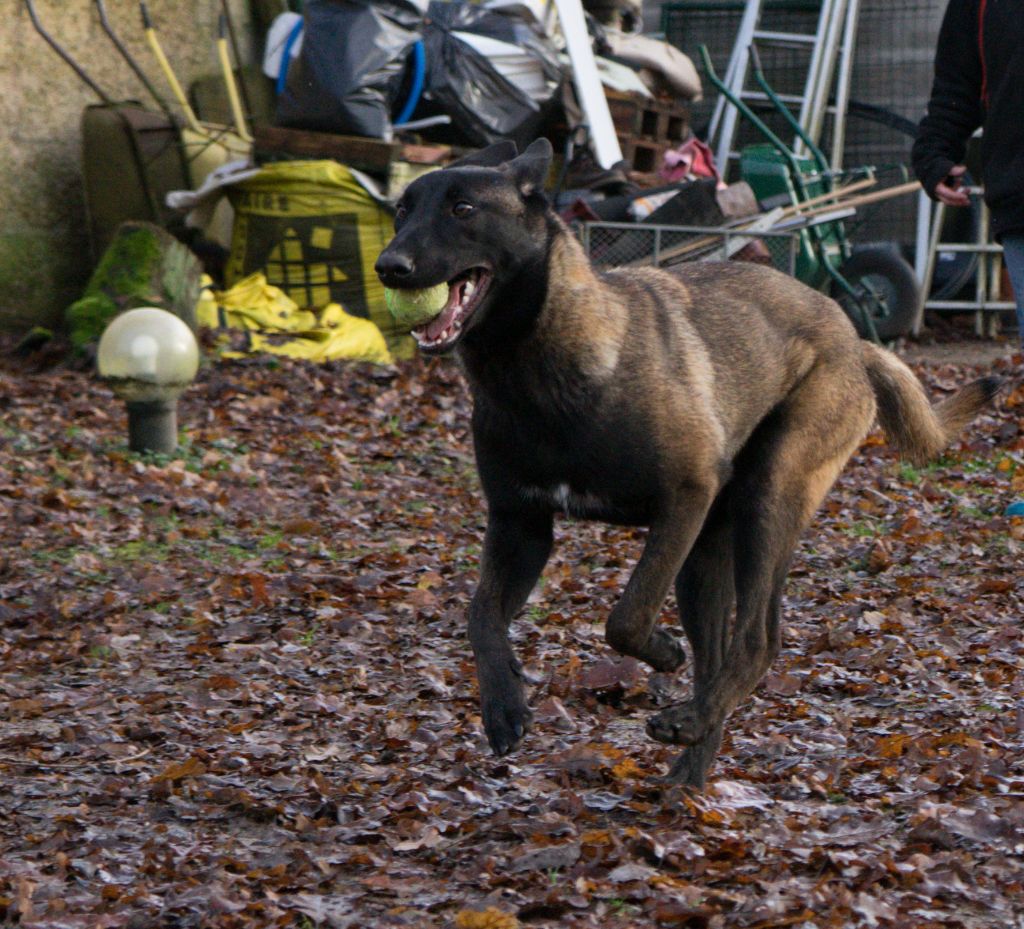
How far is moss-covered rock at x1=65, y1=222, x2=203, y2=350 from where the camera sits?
10.2 m

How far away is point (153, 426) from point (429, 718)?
162 inches

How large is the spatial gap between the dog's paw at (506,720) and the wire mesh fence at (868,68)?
1123 cm

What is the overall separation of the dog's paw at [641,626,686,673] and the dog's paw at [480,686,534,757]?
40 cm

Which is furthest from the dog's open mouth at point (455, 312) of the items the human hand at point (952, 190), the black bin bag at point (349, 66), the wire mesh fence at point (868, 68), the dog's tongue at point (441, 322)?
the wire mesh fence at point (868, 68)

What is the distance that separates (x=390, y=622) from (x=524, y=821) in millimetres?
2272

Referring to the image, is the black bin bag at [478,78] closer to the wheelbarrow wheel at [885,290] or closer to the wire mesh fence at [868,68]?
the wheelbarrow wheel at [885,290]

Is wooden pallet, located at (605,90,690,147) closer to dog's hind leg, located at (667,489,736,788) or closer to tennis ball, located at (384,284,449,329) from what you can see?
dog's hind leg, located at (667,489,736,788)

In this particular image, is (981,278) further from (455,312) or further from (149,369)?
(455,312)

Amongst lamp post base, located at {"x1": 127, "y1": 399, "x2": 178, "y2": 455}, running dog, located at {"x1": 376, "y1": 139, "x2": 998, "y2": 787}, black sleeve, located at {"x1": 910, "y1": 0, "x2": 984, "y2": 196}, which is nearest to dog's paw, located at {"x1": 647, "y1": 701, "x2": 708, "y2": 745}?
running dog, located at {"x1": 376, "y1": 139, "x2": 998, "y2": 787}

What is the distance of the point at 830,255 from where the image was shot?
13.1m

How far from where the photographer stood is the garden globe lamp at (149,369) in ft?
26.8

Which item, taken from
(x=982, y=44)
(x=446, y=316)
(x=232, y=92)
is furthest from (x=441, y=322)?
(x=232, y=92)

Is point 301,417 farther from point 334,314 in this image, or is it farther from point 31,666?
point 31,666

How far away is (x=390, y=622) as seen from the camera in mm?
5910
